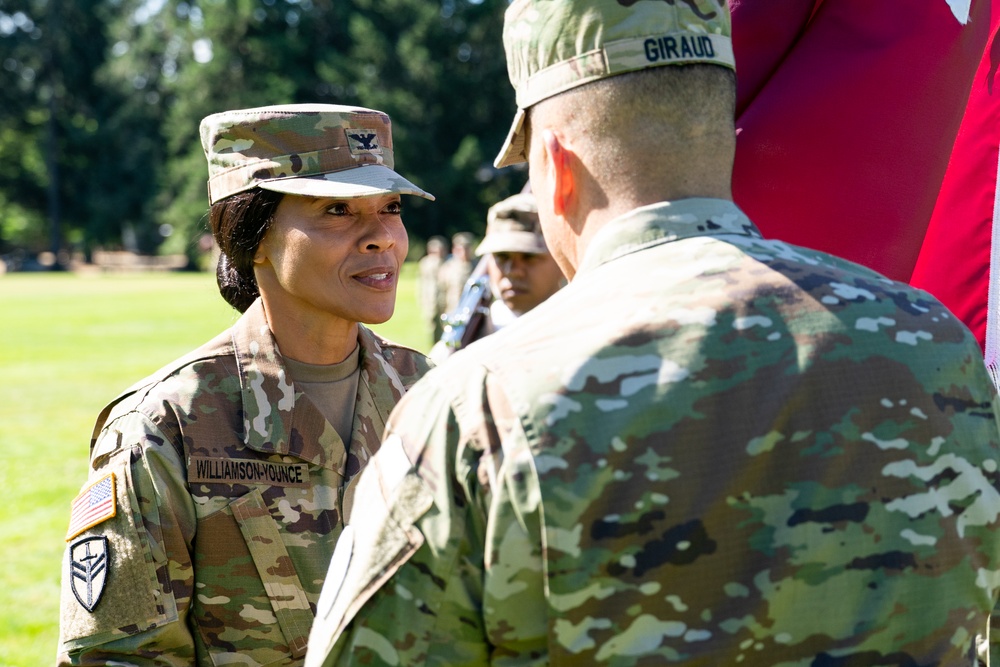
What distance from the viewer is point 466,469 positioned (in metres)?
1.50

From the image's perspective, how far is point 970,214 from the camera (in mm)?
2695

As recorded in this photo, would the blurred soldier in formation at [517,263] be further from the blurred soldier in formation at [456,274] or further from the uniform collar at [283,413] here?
the blurred soldier in formation at [456,274]

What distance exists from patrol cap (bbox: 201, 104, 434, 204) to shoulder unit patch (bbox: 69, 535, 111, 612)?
0.98 meters

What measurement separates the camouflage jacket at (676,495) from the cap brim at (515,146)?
1.23 feet

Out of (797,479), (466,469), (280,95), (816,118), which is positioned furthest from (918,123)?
(280,95)

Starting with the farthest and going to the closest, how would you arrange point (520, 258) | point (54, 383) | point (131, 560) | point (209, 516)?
point (54, 383)
point (520, 258)
point (209, 516)
point (131, 560)

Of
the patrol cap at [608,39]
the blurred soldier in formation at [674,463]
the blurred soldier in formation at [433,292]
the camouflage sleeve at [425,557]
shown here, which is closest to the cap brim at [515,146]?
the patrol cap at [608,39]

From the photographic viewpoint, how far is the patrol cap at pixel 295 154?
9.17 ft

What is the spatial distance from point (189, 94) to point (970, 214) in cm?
5528

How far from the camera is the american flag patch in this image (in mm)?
2396

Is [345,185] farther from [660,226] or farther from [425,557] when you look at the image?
[425,557]

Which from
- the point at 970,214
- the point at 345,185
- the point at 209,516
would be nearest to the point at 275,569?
the point at 209,516

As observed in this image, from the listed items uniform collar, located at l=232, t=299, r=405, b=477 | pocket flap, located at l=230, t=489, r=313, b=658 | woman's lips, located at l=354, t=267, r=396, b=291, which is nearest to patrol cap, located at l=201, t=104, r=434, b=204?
woman's lips, located at l=354, t=267, r=396, b=291

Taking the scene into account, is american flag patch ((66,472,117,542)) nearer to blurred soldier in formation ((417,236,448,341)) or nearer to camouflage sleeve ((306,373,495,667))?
camouflage sleeve ((306,373,495,667))
